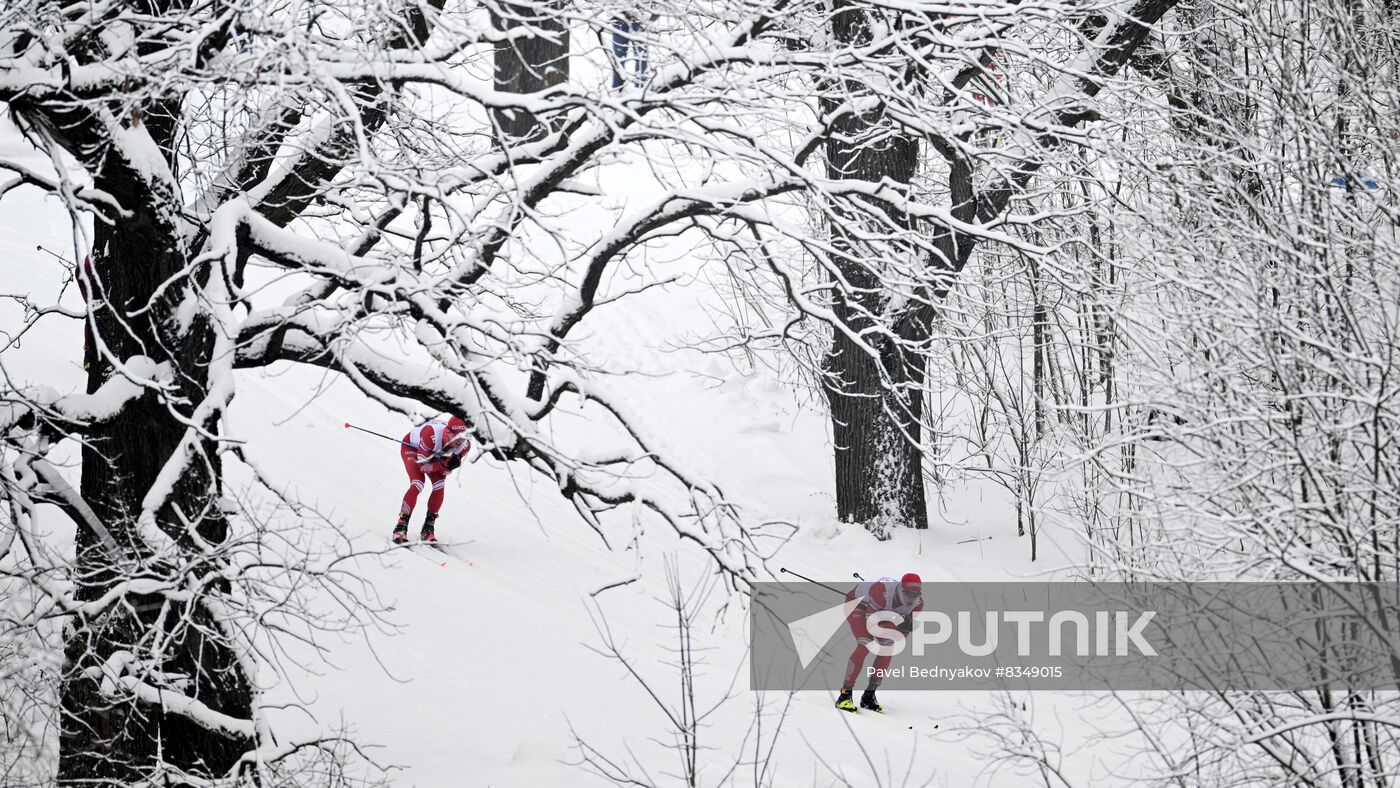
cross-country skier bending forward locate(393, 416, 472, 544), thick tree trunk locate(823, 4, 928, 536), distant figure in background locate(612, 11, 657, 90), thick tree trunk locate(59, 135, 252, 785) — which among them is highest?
thick tree trunk locate(823, 4, 928, 536)

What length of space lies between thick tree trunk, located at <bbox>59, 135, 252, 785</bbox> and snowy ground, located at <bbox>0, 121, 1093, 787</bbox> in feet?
1.68

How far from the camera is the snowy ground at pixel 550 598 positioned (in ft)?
24.0

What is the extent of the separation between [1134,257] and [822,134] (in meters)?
2.53

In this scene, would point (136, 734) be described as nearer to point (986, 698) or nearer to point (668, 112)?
point (668, 112)

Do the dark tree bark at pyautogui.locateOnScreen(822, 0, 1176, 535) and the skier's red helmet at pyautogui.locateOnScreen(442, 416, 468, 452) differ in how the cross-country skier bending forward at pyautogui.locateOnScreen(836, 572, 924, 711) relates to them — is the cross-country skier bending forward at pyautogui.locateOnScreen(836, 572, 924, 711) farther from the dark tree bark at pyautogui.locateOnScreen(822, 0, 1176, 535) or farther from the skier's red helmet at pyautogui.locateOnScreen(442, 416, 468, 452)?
the skier's red helmet at pyautogui.locateOnScreen(442, 416, 468, 452)

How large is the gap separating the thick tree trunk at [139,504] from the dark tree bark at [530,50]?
170 cm

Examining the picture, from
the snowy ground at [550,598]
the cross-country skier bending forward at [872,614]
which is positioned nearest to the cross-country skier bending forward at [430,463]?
the snowy ground at [550,598]

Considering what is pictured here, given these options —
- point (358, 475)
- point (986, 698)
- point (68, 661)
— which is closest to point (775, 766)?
point (986, 698)

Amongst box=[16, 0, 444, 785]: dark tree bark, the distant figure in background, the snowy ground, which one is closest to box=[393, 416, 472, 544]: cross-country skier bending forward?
the snowy ground

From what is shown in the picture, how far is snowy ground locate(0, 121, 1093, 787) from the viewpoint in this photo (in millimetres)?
7312

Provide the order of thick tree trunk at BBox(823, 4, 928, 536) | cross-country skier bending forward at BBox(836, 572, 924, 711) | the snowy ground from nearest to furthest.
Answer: the snowy ground, cross-country skier bending forward at BBox(836, 572, 924, 711), thick tree trunk at BBox(823, 4, 928, 536)

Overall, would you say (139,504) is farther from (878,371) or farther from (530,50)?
(878,371)

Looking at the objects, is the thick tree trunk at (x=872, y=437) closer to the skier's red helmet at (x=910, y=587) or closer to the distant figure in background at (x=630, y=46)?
the skier's red helmet at (x=910, y=587)

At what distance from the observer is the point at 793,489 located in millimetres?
14398
